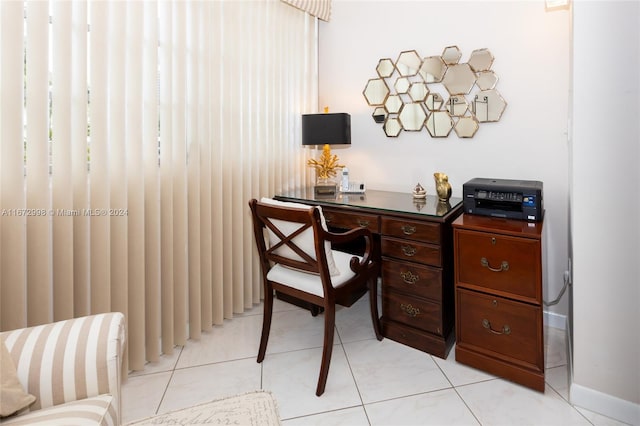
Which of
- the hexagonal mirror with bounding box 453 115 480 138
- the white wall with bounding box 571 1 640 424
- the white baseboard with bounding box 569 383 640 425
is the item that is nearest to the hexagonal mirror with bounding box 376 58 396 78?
the hexagonal mirror with bounding box 453 115 480 138

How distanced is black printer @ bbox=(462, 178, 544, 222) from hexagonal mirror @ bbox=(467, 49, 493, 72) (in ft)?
2.77

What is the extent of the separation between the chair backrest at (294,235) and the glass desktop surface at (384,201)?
0.53 metres

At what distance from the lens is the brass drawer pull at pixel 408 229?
1.92 meters

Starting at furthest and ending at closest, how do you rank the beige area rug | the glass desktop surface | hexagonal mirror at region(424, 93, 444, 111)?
→ hexagonal mirror at region(424, 93, 444, 111) < the glass desktop surface < the beige area rug

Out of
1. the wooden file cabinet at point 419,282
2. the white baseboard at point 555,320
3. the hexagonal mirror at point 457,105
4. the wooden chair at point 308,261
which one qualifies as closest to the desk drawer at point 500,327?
the wooden file cabinet at point 419,282

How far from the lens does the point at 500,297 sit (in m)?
1.71

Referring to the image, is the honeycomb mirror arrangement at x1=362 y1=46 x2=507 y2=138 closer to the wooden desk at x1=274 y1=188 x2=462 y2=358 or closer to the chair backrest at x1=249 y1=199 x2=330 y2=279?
the wooden desk at x1=274 y1=188 x2=462 y2=358

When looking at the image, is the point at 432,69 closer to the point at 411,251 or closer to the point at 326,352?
the point at 411,251

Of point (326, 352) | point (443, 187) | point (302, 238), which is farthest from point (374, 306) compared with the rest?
point (443, 187)

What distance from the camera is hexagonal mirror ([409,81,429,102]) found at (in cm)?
Answer: 251

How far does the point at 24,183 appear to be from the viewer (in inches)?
56.2

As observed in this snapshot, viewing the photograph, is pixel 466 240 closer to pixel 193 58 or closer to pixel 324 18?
pixel 193 58

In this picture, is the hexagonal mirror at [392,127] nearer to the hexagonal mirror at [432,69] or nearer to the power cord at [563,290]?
the hexagonal mirror at [432,69]

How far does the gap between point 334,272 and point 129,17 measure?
1.65 metres
